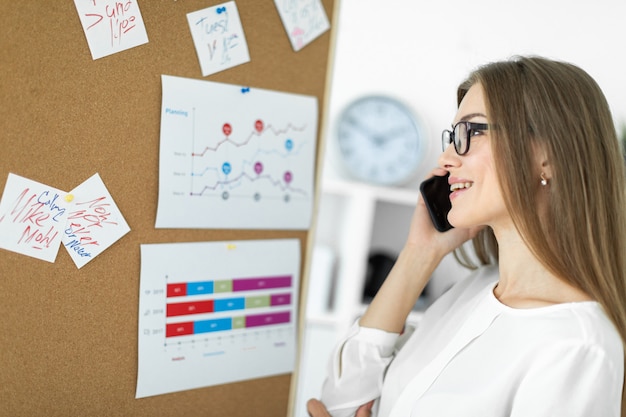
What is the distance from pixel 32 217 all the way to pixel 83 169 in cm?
11

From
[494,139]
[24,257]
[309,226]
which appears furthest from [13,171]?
[494,139]

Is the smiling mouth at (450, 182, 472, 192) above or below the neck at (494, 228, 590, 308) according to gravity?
above

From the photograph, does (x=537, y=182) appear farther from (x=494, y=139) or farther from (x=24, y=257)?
(x=24, y=257)

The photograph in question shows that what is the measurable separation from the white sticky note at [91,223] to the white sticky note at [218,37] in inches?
11.5

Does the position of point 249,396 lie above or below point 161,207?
below

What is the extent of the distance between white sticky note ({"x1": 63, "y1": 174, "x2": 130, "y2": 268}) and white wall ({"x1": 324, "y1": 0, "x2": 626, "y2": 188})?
182cm

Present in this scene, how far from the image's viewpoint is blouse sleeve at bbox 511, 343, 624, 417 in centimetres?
102

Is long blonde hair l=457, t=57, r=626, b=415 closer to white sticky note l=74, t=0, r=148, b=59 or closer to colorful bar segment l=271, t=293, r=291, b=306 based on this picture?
colorful bar segment l=271, t=293, r=291, b=306

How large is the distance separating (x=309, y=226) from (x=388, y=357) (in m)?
0.33

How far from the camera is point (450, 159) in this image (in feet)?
4.09

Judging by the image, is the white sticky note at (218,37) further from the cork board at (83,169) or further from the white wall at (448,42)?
the white wall at (448,42)

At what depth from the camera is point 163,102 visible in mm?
1160

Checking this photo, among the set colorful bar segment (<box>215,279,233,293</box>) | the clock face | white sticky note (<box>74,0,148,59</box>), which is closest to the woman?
colorful bar segment (<box>215,279,233,293</box>)

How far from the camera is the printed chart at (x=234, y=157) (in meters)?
1.19
